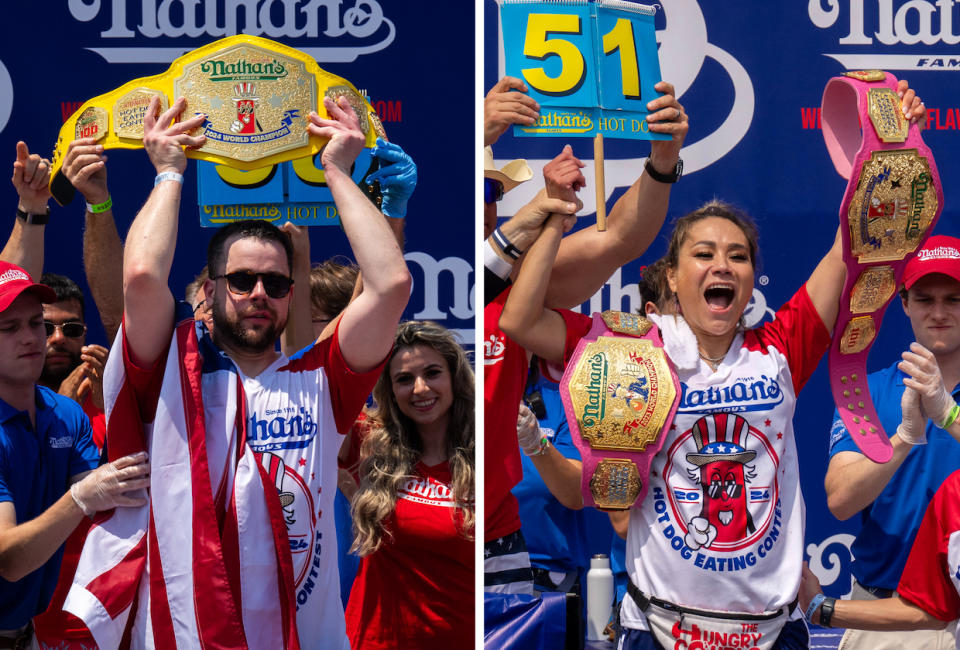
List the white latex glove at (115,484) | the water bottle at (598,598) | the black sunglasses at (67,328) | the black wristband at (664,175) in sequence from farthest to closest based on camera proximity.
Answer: the black sunglasses at (67,328) < the water bottle at (598,598) < the black wristband at (664,175) < the white latex glove at (115,484)

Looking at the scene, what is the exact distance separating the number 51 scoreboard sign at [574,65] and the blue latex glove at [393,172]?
0.28m

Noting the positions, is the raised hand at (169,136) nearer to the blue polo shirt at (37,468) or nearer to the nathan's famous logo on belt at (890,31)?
the blue polo shirt at (37,468)

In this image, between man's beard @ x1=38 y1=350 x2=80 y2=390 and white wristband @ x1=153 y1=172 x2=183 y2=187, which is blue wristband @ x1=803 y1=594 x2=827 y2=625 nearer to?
white wristband @ x1=153 y1=172 x2=183 y2=187

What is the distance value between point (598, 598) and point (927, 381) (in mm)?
1061

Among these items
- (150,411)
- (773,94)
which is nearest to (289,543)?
(150,411)

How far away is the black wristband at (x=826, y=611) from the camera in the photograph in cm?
292

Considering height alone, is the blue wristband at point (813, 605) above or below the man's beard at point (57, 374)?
below

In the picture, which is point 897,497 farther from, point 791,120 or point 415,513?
point 415,513

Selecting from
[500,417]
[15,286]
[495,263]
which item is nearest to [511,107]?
[495,263]

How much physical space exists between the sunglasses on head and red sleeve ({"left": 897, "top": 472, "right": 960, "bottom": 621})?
1.38m

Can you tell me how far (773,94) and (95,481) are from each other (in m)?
2.27

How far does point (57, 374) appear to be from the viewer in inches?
Answer: 140

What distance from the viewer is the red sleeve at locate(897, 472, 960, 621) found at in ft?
9.57

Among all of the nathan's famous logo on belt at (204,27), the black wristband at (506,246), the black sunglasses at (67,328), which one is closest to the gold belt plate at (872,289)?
the black wristband at (506,246)
